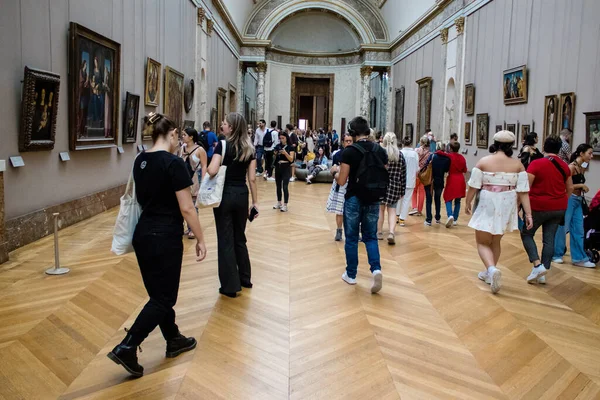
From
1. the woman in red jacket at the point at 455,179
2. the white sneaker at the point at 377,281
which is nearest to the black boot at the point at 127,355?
the white sneaker at the point at 377,281

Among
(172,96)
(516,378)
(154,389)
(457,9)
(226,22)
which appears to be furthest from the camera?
(226,22)

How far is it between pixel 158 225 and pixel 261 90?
25.3 m

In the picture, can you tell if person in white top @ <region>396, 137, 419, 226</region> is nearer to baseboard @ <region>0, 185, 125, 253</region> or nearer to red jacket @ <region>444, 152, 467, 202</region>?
red jacket @ <region>444, 152, 467, 202</region>

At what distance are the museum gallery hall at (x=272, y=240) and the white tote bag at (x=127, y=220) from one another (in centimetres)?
1

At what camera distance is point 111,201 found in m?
10.1

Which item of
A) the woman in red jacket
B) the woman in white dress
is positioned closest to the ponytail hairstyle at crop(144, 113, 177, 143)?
the woman in white dress

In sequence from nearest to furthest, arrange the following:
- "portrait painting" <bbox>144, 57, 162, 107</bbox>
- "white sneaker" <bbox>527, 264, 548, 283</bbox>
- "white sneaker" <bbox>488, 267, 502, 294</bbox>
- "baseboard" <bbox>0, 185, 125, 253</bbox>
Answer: "white sneaker" <bbox>488, 267, 502, 294</bbox> → "white sneaker" <bbox>527, 264, 548, 283</bbox> → "baseboard" <bbox>0, 185, 125, 253</bbox> → "portrait painting" <bbox>144, 57, 162, 107</bbox>

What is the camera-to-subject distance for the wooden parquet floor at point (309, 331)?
3453 mm

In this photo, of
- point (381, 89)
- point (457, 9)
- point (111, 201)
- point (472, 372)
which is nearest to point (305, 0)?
point (381, 89)

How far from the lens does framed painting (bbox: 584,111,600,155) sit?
8.92 metres

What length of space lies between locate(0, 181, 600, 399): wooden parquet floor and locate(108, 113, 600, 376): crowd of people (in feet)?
0.92

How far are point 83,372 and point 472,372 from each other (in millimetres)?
2716

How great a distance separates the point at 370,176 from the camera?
5.50 metres

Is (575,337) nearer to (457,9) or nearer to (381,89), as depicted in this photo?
(457,9)
